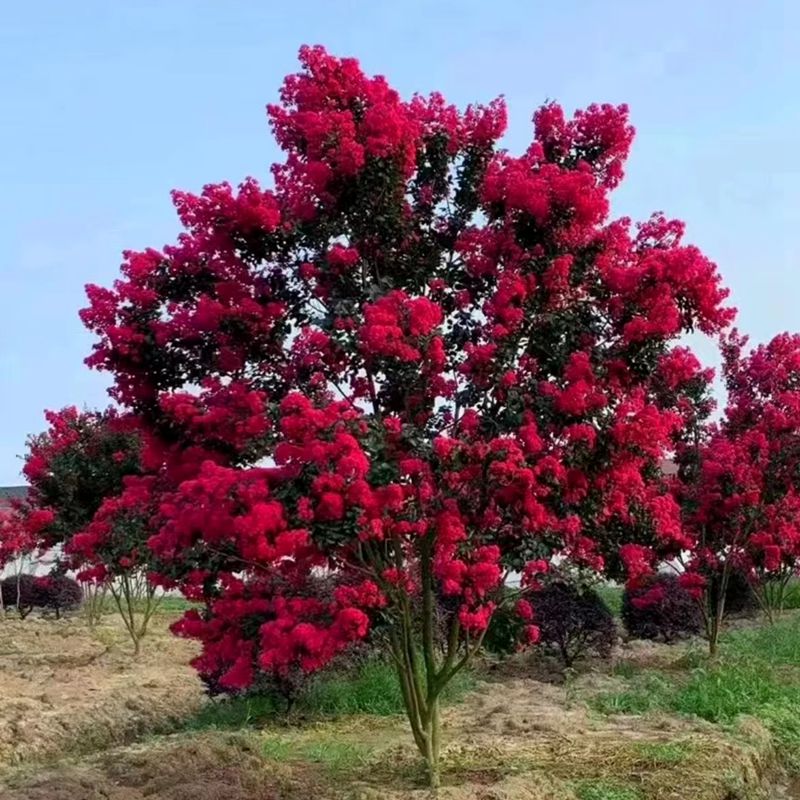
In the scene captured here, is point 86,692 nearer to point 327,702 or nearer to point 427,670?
point 327,702

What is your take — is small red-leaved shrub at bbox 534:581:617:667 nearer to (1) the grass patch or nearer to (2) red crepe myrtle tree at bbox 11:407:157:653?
(1) the grass patch

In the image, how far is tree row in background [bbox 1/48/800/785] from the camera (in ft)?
16.5

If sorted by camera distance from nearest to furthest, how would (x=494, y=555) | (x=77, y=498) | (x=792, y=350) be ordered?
1. (x=494, y=555)
2. (x=792, y=350)
3. (x=77, y=498)

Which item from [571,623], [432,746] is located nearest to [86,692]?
[571,623]

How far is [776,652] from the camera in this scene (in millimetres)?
9945

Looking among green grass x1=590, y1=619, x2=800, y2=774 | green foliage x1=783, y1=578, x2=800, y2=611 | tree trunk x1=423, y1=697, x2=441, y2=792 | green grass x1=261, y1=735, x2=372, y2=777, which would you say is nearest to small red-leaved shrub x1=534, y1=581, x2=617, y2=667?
green grass x1=590, y1=619, x2=800, y2=774

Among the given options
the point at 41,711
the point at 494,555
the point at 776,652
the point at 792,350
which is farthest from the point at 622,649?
the point at 494,555

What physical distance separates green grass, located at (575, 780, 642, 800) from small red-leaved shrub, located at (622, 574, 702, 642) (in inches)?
251

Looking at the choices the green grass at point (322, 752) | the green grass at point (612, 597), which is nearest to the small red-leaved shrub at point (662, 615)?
the green grass at point (612, 597)

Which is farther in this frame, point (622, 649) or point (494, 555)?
point (622, 649)

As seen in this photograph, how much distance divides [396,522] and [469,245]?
1582 mm

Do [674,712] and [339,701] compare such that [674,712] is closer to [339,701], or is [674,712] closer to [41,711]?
[339,701]

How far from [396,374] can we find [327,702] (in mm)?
3698

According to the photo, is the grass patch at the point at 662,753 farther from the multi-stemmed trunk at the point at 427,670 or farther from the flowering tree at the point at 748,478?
the flowering tree at the point at 748,478
